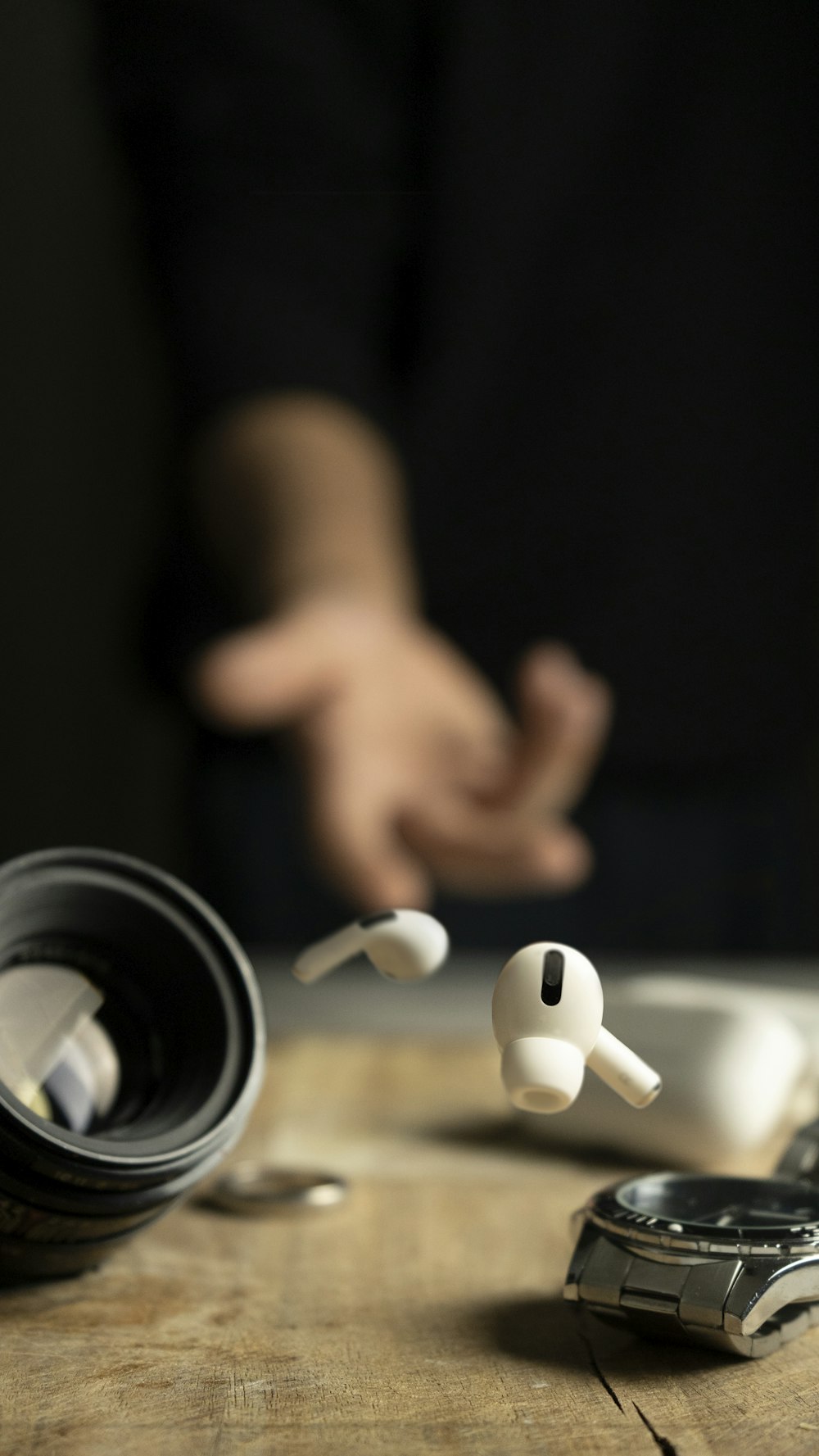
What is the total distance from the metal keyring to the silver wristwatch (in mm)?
120

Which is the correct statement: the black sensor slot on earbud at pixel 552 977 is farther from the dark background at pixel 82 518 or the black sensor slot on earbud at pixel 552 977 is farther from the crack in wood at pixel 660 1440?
the dark background at pixel 82 518


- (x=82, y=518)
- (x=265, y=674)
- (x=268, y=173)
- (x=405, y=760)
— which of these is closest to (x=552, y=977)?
(x=265, y=674)

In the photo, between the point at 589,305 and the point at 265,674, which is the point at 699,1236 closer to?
the point at 265,674

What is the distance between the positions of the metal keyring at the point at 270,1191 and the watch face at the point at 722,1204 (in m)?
0.12

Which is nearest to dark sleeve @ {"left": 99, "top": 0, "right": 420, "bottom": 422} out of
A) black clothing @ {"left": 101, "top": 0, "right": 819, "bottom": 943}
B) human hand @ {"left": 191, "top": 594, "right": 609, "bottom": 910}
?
black clothing @ {"left": 101, "top": 0, "right": 819, "bottom": 943}

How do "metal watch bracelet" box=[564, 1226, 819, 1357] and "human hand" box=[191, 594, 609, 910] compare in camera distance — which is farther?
"human hand" box=[191, 594, 609, 910]

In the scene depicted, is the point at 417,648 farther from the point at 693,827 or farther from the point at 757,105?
the point at 757,105

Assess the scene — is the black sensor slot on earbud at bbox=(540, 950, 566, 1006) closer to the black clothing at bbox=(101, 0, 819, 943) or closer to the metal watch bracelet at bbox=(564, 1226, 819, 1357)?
the metal watch bracelet at bbox=(564, 1226, 819, 1357)

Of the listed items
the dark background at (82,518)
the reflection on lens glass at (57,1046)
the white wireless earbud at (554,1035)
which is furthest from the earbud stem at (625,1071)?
the dark background at (82,518)

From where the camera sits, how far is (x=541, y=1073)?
0.72 ft

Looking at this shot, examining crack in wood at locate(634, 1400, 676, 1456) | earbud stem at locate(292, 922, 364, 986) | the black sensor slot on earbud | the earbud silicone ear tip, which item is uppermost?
the black sensor slot on earbud

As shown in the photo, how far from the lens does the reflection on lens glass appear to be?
0.95 ft

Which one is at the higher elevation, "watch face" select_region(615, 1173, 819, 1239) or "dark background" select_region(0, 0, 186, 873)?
"watch face" select_region(615, 1173, 819, 1239)

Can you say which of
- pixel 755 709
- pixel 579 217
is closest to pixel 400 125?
pixel 579 217
